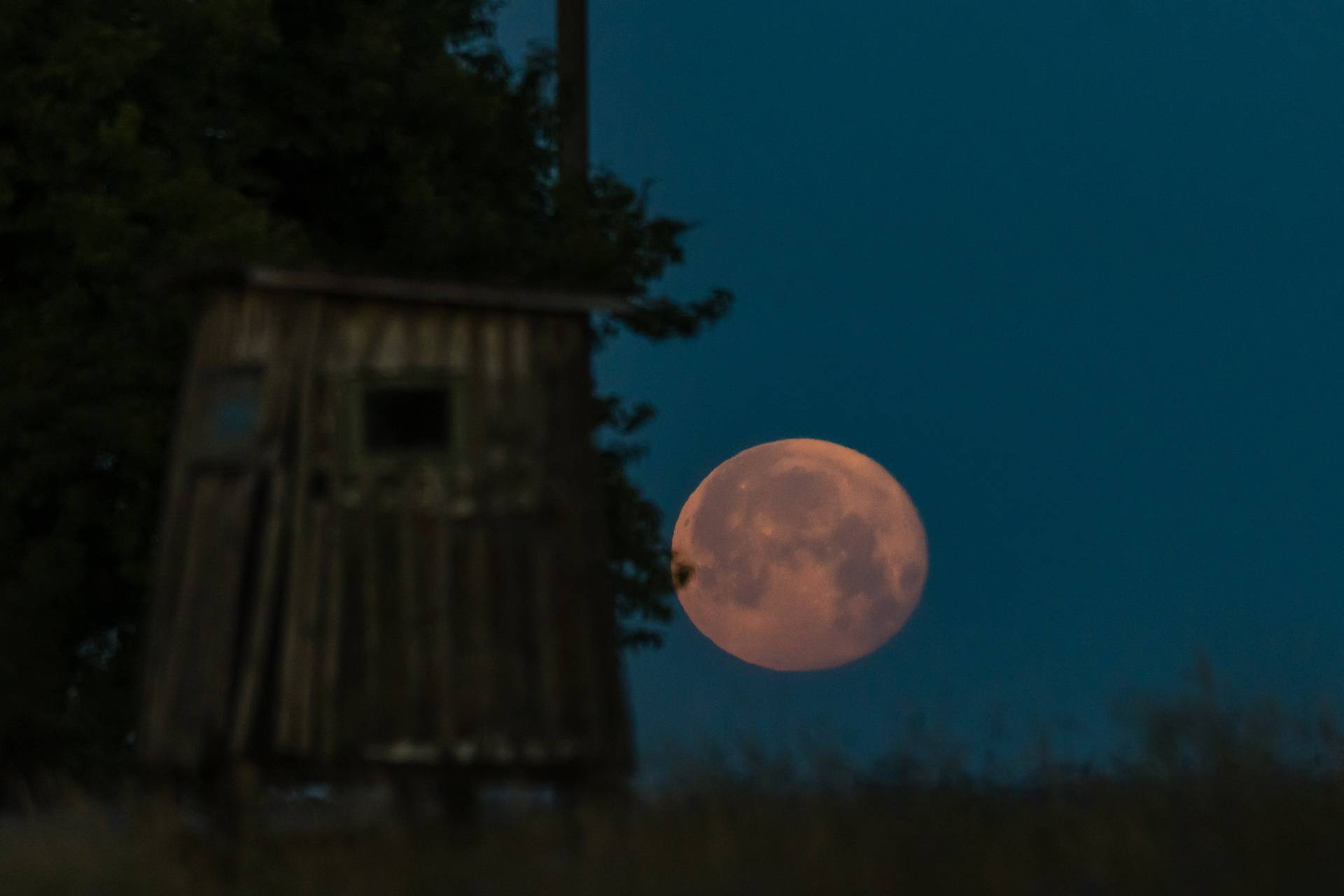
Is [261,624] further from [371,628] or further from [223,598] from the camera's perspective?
[371,628]

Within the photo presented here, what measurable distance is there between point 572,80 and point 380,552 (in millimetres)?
12357

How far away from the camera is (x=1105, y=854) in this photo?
30.5 feet

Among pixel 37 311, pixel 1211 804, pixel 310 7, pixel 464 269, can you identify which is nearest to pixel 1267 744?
pixel 1211 804

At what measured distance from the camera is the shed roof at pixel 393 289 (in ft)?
36.8

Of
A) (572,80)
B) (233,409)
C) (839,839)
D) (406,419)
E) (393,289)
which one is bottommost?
(839,839)

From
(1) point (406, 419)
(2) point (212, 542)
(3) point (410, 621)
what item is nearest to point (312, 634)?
(3) point (410, 621)

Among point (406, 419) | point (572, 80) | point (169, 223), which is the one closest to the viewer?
point (406, 419)

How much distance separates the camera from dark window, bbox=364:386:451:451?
1114cm

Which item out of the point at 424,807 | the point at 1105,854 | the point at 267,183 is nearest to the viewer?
the point at 1105,854

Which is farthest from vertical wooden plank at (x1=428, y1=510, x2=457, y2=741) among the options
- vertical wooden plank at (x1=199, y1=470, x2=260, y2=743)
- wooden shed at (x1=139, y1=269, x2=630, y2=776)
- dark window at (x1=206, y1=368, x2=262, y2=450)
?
dark window at (x1=206, y1=368, x2=262, y2=450)

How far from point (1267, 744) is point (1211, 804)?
164cm

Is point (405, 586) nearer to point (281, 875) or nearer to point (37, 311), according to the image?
point (281, 875)

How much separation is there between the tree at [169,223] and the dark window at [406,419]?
4056 millimetres

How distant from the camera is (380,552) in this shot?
10984mm
